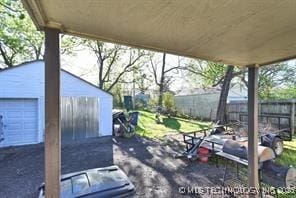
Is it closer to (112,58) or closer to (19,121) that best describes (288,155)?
(19,121)

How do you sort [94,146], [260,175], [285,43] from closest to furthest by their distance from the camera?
[285,43], [260,175], [94,146]

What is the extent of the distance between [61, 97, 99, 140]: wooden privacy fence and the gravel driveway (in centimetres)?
144

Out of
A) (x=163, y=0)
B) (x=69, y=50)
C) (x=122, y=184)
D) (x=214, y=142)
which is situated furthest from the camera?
(x=69, y=50)

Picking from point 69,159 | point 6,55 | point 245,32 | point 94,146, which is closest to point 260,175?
point 245,32

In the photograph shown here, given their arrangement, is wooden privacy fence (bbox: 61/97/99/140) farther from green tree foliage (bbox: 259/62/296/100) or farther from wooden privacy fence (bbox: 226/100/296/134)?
green tree foliage (bbox: 259/62/296/100)

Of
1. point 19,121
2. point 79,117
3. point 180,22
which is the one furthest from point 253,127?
point 19,121

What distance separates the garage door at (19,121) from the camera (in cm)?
1059

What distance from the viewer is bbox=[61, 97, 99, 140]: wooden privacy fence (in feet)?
39.1

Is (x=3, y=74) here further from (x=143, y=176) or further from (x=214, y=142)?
(x=214, y=142)

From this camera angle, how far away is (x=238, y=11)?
163 cm

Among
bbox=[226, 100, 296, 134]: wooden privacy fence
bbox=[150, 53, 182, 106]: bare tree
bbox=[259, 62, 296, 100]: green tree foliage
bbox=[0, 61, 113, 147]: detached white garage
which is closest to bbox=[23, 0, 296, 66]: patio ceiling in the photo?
bbox=[0, 61, 113, 147]: detached white garage

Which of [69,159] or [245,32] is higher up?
[245,32]

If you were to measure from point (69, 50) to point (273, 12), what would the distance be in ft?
70.7

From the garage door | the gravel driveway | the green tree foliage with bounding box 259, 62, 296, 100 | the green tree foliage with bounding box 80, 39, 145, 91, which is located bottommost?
the gravel driveway
